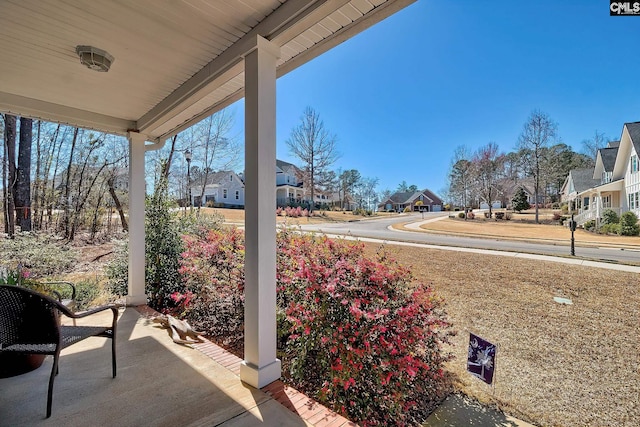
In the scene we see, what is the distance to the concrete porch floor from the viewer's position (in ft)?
6.00

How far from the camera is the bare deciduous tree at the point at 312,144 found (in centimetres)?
2112

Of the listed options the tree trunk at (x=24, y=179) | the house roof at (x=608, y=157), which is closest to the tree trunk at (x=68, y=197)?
the tree trunk at (x=24, y=179)

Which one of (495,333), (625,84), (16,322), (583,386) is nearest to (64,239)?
(16,322)

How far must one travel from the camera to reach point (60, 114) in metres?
3.45

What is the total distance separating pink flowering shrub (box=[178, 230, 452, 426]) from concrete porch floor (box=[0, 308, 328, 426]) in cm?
55

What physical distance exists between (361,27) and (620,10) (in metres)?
3.33

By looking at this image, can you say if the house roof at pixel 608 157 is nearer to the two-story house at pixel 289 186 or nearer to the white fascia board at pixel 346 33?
the two-story house at pixel 289 186

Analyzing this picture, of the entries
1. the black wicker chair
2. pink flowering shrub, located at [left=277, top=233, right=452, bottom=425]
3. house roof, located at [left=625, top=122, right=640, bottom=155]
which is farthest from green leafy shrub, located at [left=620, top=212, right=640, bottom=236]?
the black wicker chair

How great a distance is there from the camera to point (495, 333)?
4062 mm

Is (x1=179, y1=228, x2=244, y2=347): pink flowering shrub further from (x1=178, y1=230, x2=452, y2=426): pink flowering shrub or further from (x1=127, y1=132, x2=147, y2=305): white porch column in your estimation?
(x1=127, y1=132, x2=147, y2=305): white porch column

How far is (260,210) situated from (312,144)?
20.9 meters

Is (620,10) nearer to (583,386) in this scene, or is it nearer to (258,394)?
(583,386)

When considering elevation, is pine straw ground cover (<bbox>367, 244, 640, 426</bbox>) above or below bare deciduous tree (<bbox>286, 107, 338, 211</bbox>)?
below

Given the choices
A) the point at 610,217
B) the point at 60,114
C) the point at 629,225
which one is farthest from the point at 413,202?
the point at 60,114
